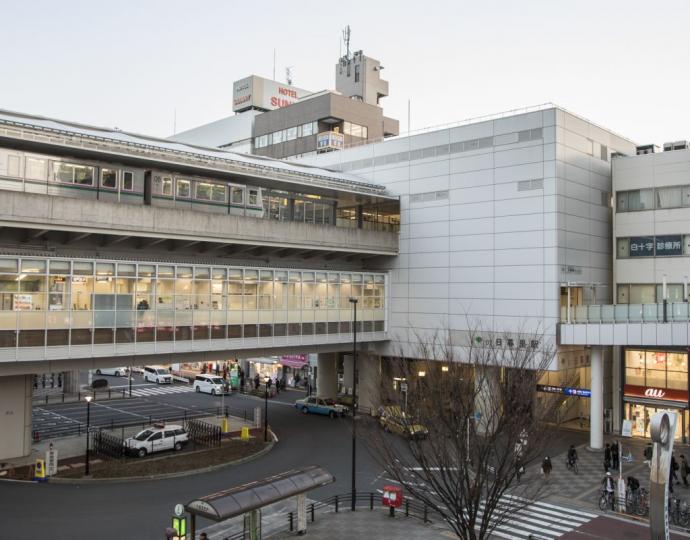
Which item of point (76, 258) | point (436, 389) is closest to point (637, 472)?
point (436, 389)

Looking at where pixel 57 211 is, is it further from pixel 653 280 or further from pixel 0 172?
pixel 653 280

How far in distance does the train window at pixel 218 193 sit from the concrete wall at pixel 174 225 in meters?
1.91

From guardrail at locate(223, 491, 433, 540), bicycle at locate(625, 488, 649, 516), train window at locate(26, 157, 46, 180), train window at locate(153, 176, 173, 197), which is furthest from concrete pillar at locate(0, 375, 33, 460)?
bicycle at locate(625, 488, 649, 516)

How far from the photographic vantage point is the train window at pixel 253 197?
37.2 m

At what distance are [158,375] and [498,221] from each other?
3928 centimetres

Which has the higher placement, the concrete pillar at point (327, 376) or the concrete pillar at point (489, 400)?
the concrete pillar at point (489, 400)

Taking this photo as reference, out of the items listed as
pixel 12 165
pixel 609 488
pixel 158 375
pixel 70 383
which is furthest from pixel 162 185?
pixel 158 375

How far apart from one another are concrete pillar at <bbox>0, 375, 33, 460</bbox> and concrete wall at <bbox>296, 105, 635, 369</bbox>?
67.3 ft

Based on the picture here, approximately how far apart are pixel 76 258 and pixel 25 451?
1076 cm

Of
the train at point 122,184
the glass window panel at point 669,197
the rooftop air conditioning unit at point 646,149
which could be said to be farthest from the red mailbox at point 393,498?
the rooftop air conditioning unit at point 646,149

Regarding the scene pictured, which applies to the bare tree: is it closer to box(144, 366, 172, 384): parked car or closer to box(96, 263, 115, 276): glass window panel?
box(96, 263, 115, 276): glass window panel

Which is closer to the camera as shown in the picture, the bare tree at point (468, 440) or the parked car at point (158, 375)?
the bare tree at point (468, 440)

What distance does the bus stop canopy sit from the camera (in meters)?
16.9

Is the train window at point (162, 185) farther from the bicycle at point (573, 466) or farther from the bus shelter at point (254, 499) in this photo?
the bicycle at point (573, 466)
